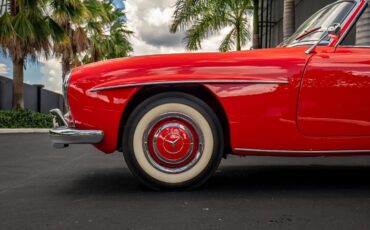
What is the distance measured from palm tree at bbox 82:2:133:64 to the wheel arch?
19398 millimetres

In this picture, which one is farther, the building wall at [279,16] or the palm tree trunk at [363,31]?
the building wall at [279,16]

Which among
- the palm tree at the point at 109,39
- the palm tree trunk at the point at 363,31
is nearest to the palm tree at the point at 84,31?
the palm tree at the point at 109,39

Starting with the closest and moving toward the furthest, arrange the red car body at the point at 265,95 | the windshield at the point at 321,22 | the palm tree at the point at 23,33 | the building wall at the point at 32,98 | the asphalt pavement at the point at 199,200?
the asphalt pavement at the point at 199,200 → the red car body at the point at 265,95 → the windshield at the point at 321,22 → the palm tree at the point at 23,33 → the building wall at the point at 32,98

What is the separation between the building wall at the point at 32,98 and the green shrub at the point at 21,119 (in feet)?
6.03

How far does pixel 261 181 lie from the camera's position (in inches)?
165

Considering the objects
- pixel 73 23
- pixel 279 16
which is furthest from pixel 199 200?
pixel 73 23

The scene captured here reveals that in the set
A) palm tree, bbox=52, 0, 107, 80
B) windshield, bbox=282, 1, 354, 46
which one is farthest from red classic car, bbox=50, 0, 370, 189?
palm tree, bbox=52, 0, 107, 80

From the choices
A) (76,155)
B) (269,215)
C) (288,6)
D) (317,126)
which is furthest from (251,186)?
(288,6)

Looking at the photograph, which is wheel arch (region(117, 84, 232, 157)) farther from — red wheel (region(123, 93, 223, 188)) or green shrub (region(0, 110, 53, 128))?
green shrub (region(0, 110, 53, 128))

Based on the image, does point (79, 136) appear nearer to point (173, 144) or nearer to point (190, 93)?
Result: point (173, 144)

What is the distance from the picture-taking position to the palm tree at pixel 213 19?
53.2 ft

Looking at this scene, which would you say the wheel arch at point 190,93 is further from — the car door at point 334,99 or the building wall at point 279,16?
the building wall at point 279,16

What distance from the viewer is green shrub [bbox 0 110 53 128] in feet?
59.6

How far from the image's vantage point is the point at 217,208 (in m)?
3.10
